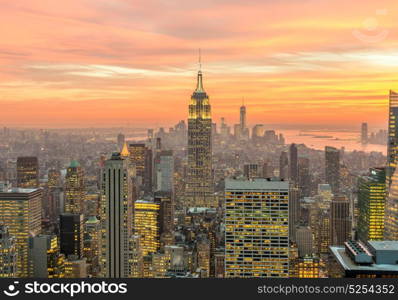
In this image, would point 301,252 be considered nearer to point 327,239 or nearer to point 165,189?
point 327,239

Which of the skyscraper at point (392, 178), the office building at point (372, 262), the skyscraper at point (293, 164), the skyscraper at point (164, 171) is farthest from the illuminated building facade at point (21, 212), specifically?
the office building at point (372, 262)

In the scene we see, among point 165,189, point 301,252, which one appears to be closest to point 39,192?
point 165,189

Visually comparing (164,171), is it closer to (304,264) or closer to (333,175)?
(333,175)

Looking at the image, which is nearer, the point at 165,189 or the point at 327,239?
the point at 327,239

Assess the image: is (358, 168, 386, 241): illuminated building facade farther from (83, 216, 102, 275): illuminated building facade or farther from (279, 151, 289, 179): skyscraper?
(83, 216, 102, 275): illuminated building facade

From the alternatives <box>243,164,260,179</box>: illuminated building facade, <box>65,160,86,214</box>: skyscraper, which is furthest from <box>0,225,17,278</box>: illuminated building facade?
<box>243,164,260,179</box>: illuminated building facade
